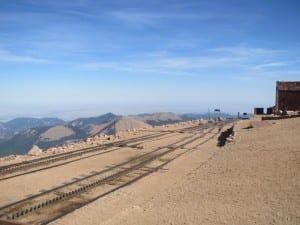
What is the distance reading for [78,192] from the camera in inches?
551

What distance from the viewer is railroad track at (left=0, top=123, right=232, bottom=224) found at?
11.4 m

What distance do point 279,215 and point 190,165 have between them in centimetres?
1060

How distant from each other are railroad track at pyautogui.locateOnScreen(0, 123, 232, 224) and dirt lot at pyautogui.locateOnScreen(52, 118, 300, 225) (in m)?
0.55

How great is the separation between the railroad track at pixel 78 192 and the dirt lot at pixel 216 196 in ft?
1.79

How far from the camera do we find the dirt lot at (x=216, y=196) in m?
10.3

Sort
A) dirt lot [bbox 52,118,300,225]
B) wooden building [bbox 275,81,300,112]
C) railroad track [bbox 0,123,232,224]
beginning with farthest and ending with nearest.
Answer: wooden building [bbox 275,81,300,112], railroad track [bbox 0,123,232,224], dirt lot [bbox 52,118,300,225]

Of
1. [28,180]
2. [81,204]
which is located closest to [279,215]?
[81,204]

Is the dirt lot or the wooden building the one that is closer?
the dirt lot

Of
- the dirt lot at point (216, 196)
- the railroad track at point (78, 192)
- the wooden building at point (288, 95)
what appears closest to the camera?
the dirt lot at point (216, 196)

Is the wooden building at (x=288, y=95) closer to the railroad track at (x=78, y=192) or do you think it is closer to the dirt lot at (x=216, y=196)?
the railroad track at (x=78, y=192)

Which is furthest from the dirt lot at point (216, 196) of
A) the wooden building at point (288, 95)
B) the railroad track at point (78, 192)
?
the wooden building at point (288, 95)

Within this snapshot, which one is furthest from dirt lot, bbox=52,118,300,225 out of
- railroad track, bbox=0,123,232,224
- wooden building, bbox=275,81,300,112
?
wooden building, bbox=275,81,300,112

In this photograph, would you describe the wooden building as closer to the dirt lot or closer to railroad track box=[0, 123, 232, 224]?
railroad track box=[0, 123, 232, 224]

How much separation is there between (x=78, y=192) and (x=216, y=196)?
15.8 feet
